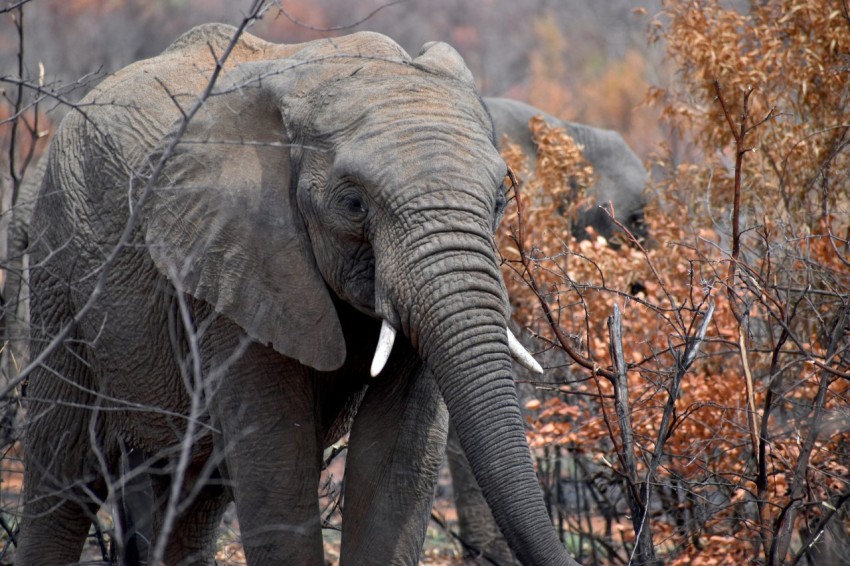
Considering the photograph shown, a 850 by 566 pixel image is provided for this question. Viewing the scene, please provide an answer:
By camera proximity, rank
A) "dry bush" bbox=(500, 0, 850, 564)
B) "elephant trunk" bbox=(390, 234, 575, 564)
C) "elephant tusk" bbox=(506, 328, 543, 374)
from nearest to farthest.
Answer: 1. "elephant trunk" bbox=(390, 234, 575, 564)
2. "elephant tusk" bbox=(506, 328, 543, 374)
3. "dry bush" bbox=(500, 0, 850, 564)

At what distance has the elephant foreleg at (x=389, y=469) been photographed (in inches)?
179

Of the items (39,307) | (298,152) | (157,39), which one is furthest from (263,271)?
(157,39)

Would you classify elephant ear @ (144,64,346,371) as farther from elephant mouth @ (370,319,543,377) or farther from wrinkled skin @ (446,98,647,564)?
wrinkled skin @ (446,98,647,564)

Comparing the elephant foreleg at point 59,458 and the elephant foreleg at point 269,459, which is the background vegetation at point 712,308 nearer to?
the elephant foreleg at point 59,458

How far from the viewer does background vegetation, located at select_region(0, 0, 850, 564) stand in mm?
4336

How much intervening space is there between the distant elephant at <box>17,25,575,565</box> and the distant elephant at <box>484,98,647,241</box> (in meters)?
4.66

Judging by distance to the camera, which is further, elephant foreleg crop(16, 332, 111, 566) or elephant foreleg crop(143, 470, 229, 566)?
elephant foreleg crop(143, 470, 229, 566)

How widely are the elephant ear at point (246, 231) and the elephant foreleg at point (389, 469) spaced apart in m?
0.44

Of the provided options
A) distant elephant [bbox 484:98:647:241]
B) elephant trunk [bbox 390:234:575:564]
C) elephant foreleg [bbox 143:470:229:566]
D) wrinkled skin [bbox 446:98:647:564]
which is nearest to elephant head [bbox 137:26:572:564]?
elephant trunk [bbox 390:234:575:564]

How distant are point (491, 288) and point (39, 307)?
2.37 m

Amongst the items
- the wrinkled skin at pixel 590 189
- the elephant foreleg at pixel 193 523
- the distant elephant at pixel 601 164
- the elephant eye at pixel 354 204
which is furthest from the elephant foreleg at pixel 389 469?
the distant elephant at pixel 601 164

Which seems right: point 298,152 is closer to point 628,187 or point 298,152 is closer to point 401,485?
point 401,485

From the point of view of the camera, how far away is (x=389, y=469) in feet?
15.0

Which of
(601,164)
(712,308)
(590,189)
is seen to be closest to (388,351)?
(712,308)
